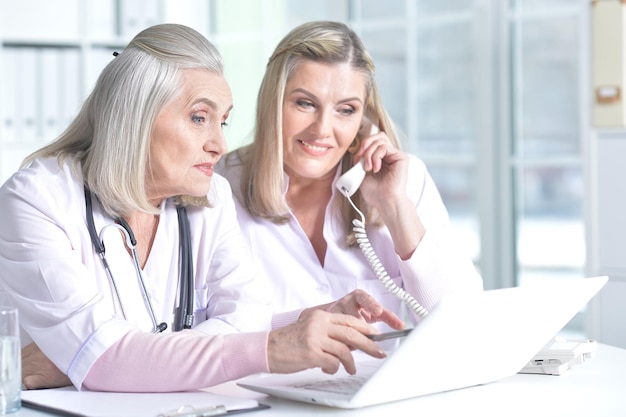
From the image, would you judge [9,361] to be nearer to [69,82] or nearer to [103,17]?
[69,82]

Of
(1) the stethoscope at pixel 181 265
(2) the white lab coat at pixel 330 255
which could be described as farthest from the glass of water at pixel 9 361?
(2) the white lab coat at pixel 330 255

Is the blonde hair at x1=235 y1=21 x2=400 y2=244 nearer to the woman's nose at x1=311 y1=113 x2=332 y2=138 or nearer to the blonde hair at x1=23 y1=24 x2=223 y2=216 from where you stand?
the woman's nose at x1=311 y1=113 x2=332 y2=138

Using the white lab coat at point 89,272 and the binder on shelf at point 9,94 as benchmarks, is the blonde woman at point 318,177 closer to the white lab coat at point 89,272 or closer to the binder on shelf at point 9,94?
the white lab coat at point 89,272

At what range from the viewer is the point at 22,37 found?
4406 mm

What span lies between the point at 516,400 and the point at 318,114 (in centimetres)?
109

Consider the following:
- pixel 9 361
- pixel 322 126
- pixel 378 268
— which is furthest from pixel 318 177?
pixel 9 361

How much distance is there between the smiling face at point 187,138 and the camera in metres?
1.93

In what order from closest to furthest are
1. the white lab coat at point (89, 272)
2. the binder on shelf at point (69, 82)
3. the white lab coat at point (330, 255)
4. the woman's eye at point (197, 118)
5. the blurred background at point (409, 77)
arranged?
the white lab coat at point (89, 272), the woman's eye at point (197, 118), the white lab coat at point (330, 255), the blurred background at point (409, 77), the binder on shelf at point (69, 82)

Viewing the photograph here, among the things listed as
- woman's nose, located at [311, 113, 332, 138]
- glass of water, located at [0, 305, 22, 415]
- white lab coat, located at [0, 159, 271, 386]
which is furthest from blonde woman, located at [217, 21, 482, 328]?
glass of water, located at [0, 305, 22, 415]

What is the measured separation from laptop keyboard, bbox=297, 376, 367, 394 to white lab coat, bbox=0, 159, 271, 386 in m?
0.32

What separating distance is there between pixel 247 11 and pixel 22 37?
1260 mm

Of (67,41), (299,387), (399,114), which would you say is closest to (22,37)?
(67,41)

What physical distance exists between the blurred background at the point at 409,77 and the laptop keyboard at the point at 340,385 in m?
2.06

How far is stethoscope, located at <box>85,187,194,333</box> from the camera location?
1.83m
